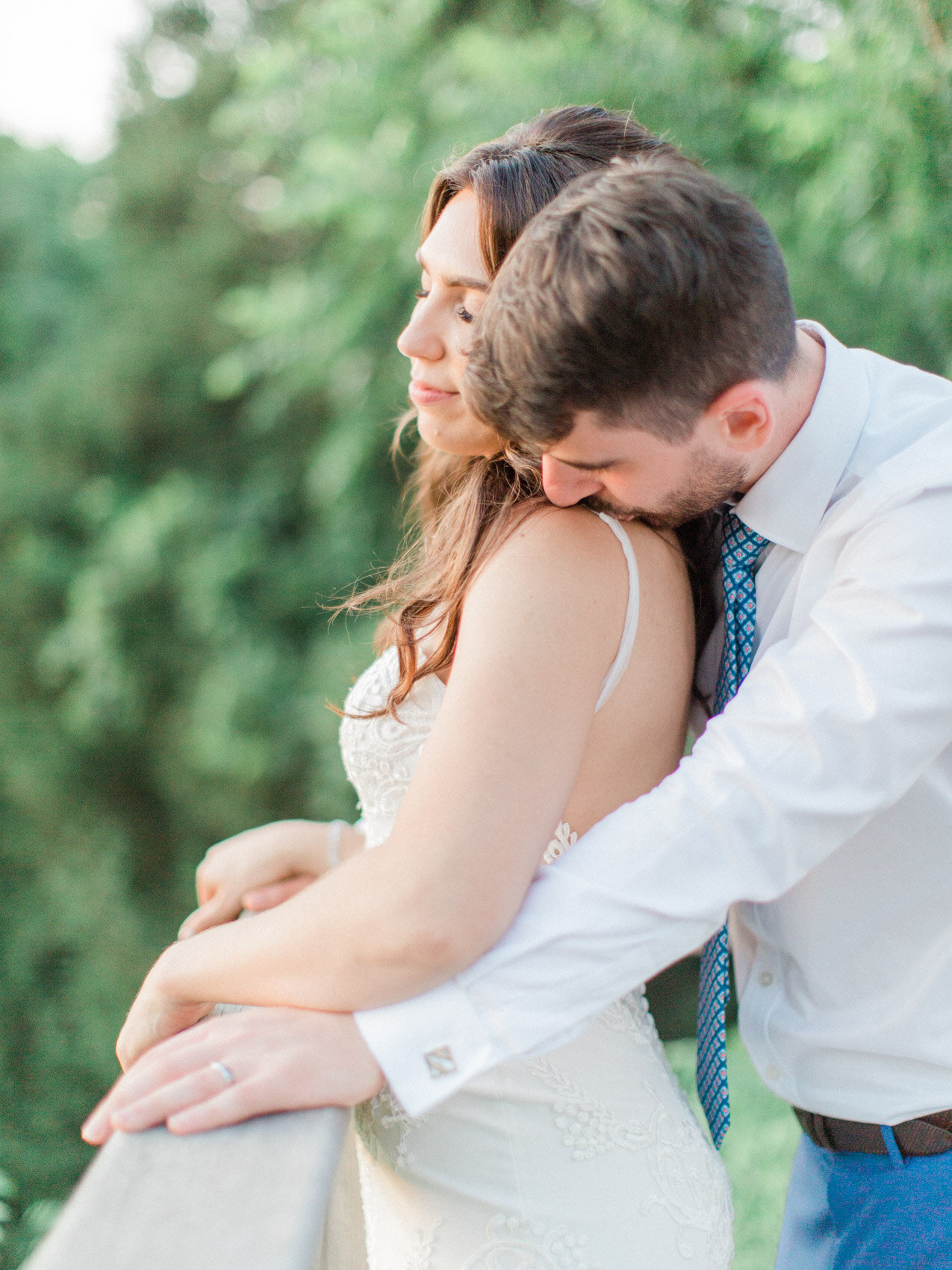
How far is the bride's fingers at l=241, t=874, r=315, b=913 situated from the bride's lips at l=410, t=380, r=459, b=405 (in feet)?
2.59

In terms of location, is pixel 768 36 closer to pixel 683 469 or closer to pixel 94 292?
pixel 683 469

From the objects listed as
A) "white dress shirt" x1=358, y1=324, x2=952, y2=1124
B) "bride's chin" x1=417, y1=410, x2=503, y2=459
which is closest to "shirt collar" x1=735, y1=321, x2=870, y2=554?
"white dress shirt" x1=358, y1=324, x2=952, y2=1124

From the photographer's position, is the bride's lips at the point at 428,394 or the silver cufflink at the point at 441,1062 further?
the bride's lips at the point at 428,394

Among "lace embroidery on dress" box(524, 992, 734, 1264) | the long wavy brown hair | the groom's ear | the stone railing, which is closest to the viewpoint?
the stone railing

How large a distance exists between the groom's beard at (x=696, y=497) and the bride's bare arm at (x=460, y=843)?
13 centimetres

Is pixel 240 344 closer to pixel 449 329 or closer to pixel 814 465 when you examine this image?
pixel 449 329

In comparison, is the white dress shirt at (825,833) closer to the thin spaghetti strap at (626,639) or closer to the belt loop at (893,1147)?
the belt loop at (893,1147)

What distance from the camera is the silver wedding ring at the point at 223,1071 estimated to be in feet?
3.31

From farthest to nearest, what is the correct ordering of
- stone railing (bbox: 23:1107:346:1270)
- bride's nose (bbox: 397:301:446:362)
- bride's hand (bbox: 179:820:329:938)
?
bride's hand (bbox: 179:820:329:938) → bride's nose (bbox: 397:301:446:362) → stone railing (bbox: 23:1107:346:1270)

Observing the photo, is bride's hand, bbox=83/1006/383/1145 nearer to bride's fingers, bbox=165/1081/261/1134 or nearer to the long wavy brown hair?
bride's fingers, bbox=165/1081/261/1134

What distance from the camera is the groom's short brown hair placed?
1.08 meters

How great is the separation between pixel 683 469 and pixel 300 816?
616cm

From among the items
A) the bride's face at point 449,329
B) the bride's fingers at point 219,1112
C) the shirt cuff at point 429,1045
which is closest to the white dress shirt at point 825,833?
the shirt cuff at point 429,1045

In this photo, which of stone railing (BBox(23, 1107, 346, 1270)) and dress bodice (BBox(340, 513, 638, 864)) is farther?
dress bodice (BBox(340, 513, 638, 864))
